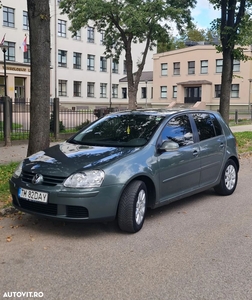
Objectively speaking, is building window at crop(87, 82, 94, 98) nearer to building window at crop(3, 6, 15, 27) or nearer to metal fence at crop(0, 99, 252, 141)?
building window at crop(3, 6, 15, 27)

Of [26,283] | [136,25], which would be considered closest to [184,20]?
[136,25]

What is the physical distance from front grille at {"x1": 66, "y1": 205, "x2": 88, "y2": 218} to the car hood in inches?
16.2

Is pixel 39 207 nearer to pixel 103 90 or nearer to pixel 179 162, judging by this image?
pixel 179 162

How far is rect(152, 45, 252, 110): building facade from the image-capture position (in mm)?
52594

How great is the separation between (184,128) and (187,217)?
1445mm

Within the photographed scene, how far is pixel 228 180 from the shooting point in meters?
7.61

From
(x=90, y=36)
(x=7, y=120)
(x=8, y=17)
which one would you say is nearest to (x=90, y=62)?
(x=90, y=36)

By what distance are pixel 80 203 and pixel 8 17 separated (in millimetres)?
47936

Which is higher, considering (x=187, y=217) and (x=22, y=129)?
(x=22, y=129)

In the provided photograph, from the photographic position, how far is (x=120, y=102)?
65.1m

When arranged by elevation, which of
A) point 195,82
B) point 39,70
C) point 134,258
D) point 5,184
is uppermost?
point 195,82

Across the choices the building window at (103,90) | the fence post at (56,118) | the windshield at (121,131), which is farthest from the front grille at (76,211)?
the building window at (103,90)

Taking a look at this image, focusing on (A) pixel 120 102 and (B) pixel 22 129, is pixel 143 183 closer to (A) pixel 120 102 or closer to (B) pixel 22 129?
(B) pixel 22 129

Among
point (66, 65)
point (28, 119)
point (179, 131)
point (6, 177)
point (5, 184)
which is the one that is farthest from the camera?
point (66, 65)
